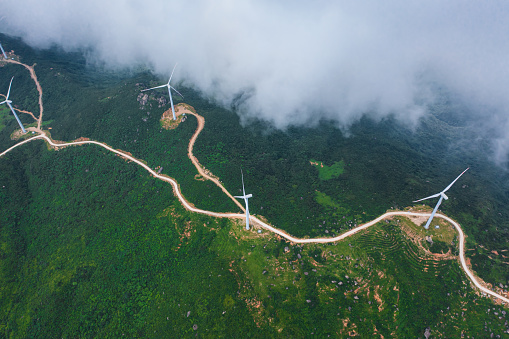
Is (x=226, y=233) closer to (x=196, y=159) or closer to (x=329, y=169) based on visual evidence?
(x=196, y=159)

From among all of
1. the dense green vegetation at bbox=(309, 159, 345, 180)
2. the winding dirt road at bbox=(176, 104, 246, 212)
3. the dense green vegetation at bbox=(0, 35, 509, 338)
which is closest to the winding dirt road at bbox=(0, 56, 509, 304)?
the winding dirt road at bbox=(176, 104, 246, 212)

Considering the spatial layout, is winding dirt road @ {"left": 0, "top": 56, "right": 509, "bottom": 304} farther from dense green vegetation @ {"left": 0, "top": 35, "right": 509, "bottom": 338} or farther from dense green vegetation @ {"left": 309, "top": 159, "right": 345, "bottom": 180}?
dense green vegetation @ {"left": 309, "top": 159, "right": 345, "bottom": 180}

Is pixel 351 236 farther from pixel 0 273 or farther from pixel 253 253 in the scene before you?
pixel 0 273

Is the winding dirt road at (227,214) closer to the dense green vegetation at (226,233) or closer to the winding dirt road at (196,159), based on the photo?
the winding dirt road at (196,159)

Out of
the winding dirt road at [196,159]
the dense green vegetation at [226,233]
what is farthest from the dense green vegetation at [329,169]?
Result: the winding dirt road at [196,159]

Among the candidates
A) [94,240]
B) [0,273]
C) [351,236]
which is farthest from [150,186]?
[351,236]

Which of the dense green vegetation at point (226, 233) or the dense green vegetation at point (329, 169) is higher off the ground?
the dense green vegetation at point (329, 169)

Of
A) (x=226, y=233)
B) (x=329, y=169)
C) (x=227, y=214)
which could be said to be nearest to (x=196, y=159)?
(x=227, y=214)

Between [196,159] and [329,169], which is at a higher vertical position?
[329,169]
